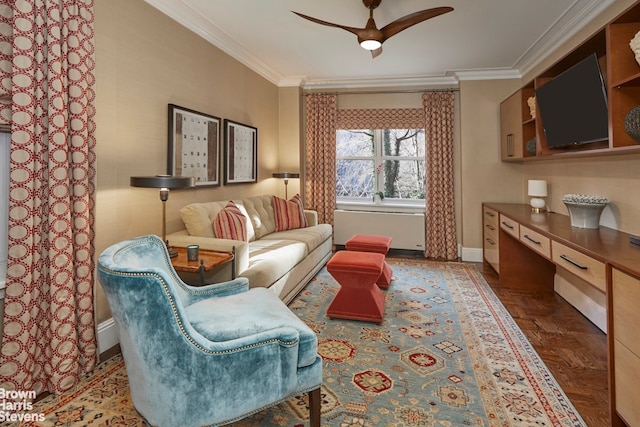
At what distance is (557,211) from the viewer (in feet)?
12.5

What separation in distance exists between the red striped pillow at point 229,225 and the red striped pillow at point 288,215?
122 cm

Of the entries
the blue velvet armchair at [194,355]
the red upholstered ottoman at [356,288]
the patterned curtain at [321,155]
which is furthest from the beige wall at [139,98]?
the patterned curtain at [321,155]

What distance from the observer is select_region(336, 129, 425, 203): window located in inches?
223

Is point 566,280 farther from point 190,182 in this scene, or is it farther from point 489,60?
point 190,182

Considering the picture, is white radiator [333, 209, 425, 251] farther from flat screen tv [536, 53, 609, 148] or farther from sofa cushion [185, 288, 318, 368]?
sofa cushion [185, 288, 318, 368]

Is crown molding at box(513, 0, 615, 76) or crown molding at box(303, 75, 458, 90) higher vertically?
crown molding at box(303, 75, 458, 90)

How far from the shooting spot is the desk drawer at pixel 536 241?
2633 millimetres

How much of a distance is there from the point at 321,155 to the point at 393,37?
2232 millimetres

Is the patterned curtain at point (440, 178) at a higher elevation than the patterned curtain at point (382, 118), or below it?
below

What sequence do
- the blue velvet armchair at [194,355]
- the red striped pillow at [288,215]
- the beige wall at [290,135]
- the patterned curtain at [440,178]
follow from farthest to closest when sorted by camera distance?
the beige wall at [290,135] < the patterned curtain at [440,178] < the red striped pillow at [288,215] < the blue velvet armchair at [194,355]

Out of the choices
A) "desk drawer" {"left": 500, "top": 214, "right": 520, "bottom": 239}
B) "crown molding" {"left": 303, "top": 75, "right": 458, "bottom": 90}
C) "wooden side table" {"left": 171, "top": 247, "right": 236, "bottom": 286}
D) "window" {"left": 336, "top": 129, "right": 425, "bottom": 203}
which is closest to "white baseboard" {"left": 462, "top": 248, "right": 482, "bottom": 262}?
"window" {"left": 336, "top": 129, "right": 425, "bottom": 203}

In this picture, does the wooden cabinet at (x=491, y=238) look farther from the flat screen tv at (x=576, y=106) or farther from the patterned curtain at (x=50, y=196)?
the patterned curtain at (x=50, y=196)

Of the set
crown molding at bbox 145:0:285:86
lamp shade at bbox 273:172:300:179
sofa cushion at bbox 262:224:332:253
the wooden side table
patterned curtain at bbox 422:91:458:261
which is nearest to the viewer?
the wooden side table

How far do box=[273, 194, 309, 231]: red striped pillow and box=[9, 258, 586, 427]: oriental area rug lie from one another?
1399 mm
